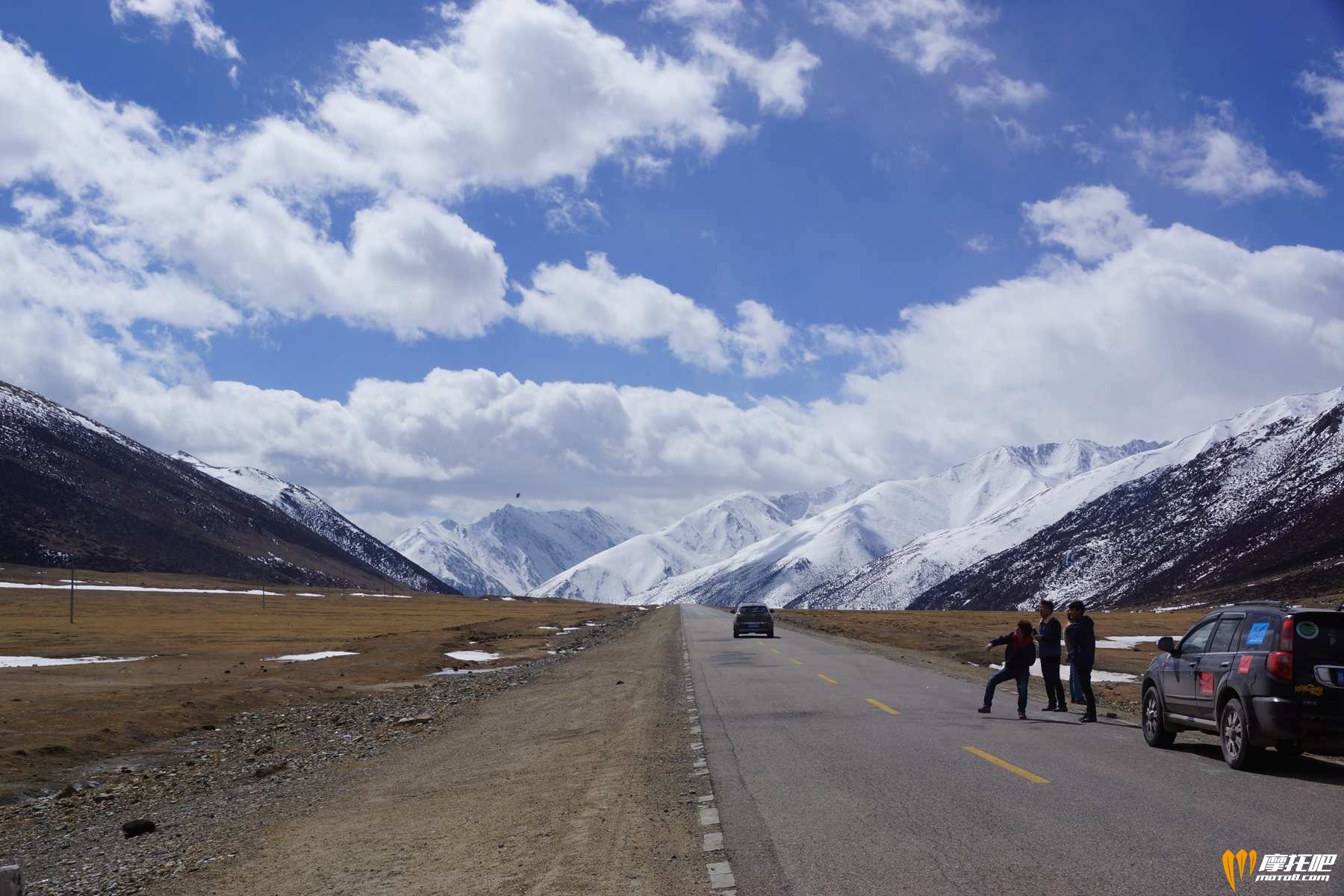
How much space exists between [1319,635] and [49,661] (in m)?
39.1

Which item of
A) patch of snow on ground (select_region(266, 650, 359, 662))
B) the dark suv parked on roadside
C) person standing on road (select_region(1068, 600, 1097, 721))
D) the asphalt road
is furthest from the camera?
patch of snow on ground (select_region(266, 650, 359, 662))

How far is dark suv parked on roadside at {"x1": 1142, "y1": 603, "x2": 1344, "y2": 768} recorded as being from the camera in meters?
10.9

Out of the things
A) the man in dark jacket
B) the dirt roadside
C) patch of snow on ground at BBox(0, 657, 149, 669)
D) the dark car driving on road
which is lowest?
patch of snow on ground at BBox(0, 657, 149, 669)

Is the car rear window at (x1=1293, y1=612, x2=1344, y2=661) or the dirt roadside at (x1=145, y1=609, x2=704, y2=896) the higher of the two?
the car rear window at (x1=1293, y1=612, x2=1344, y2=661)

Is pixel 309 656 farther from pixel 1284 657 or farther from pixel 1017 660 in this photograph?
pixel 1284 657

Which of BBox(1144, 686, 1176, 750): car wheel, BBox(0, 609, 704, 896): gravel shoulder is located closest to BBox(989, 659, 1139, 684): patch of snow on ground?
BBox(1144, 686, 1176, 750): car wheel

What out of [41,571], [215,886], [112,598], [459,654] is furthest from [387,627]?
[41,571]

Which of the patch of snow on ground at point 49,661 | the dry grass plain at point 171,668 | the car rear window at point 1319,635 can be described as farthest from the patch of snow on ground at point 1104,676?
the patch of snow on ground at point 49,661

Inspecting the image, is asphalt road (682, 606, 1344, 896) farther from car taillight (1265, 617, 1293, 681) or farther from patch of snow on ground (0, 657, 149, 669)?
patch of snow on ground (0, 657, 149, 669)

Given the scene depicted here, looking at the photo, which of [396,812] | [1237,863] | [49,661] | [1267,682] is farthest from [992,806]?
[49,661]

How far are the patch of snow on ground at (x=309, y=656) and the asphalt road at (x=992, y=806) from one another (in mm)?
26068

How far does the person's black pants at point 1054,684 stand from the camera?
17.9m

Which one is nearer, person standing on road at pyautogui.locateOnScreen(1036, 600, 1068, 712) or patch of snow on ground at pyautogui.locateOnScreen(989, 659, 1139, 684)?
person standing on road at pyautogui.locateOnScreen(1036, 600, 1068, 712)

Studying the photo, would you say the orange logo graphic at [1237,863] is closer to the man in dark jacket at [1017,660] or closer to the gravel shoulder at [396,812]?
the gravel shoulder at [396,812]
